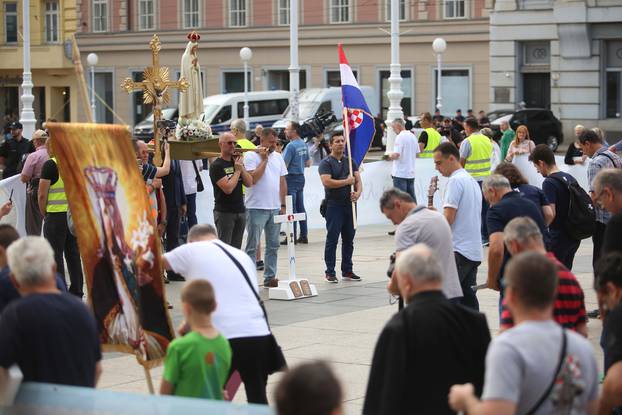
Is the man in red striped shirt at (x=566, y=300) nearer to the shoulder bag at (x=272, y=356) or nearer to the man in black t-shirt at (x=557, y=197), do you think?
the shoulder bag at (x=272, y=356)

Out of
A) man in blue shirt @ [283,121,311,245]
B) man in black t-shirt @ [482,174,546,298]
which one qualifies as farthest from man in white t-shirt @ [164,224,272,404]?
man in blue shirt @ [283,121,311,245]

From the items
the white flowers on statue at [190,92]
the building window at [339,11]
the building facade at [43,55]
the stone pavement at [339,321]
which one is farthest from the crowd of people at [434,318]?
the building facade at [43,55]

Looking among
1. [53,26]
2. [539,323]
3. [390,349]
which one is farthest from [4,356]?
[53,26]

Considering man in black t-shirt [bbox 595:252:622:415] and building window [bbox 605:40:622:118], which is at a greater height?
building window [bbox 605:40:622:118]

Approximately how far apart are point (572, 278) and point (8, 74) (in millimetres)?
54831

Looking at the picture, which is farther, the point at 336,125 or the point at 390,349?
the point at 336,125

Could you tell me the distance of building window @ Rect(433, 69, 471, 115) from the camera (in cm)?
5059

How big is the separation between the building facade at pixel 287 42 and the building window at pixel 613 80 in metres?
5.91

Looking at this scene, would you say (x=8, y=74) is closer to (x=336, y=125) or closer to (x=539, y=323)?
(x=336, y=125)

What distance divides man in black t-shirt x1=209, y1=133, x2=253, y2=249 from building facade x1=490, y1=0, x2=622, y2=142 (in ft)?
105

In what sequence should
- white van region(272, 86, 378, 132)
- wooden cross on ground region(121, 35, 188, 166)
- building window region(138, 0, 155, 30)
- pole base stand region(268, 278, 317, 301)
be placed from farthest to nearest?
1. building window region(138, 0, 155, 30)
2. white van region(272, 86, 378, 132)
3. wooden cross on ground region(121, 35, 188, 166)
4. pole base stand region(268, 278, 317, 301)

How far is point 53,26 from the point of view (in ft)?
192

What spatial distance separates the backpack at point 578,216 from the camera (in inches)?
440

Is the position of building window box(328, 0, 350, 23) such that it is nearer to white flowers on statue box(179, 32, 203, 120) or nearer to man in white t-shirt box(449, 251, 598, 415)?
white flowers on statue box(179, 32, 203, 120)
